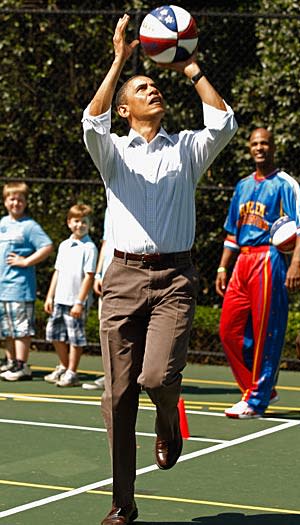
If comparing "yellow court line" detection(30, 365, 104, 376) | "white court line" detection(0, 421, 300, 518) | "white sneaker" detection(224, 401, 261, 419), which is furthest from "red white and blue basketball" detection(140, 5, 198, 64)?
"yellow court line" detection(30, 365, 104, 376)

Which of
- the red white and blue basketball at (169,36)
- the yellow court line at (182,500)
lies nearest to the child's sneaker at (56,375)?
the yellow court line at (182,500)

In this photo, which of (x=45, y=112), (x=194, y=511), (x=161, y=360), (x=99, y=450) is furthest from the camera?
(x=45, y=112)

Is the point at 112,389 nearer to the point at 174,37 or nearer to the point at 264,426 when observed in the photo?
the point at 174,37

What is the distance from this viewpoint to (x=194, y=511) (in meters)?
7.60

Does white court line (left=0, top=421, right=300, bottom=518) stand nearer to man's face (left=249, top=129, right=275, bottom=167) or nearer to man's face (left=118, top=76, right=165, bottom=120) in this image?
man's face (left=249, top=129, right=275, bottom=167)

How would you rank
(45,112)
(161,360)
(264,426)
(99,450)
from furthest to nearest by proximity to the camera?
(45,112) → (264,426) → (99,450) → (161,360)

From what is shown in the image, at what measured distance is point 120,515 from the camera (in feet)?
23.4

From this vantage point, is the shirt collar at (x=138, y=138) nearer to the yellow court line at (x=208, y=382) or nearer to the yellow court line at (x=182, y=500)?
the yellow court line at (x=182, y=500)

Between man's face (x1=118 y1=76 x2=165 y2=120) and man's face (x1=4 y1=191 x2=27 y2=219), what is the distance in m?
5.63

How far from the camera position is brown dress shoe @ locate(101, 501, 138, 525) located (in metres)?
7.10

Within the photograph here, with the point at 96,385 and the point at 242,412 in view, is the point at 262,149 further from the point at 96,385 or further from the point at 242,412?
the point at 96,385

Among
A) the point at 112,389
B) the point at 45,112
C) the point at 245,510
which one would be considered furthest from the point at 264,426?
the point at 45,112

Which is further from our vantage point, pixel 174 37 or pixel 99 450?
pixel 99 450

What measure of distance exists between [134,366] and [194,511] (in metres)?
0.99
